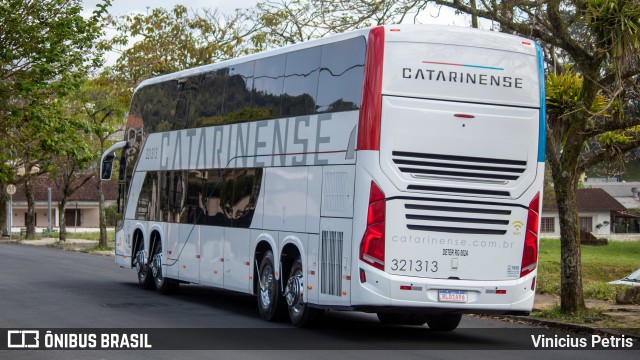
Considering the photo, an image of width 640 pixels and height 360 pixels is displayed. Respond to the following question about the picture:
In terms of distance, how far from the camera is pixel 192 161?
862 inches

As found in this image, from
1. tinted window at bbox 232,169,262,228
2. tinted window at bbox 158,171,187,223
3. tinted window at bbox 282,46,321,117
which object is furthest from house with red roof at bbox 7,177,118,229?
tinted window at bbox 282,46,321,117

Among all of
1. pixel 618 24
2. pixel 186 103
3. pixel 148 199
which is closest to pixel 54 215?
pixel 148 199

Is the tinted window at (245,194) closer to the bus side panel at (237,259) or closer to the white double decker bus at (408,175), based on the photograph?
the bus side panel at (237,259)

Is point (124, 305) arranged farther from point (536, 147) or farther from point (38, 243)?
point (38, 243)

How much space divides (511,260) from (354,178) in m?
2.48

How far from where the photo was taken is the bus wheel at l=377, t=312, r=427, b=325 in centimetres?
1809

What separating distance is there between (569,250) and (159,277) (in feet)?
29.5

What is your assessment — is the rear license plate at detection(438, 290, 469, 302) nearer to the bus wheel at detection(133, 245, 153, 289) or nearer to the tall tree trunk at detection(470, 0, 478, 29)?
the tall tree trunk at detection(470, 0, 478, 29)

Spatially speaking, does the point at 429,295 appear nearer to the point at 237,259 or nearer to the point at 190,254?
the point at 237,259

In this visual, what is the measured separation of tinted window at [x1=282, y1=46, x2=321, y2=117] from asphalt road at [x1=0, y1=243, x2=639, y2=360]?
3413 millimetres

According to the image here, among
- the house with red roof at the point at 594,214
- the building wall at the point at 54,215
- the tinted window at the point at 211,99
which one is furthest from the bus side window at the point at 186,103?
the house with red roof at the point at 594,214

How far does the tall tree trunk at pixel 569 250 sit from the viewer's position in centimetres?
1938

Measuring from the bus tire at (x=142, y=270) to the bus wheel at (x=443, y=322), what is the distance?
344 inches

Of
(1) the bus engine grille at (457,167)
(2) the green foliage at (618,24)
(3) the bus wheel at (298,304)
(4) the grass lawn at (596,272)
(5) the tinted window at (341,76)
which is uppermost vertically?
(2) the green foliage at (618,24)
